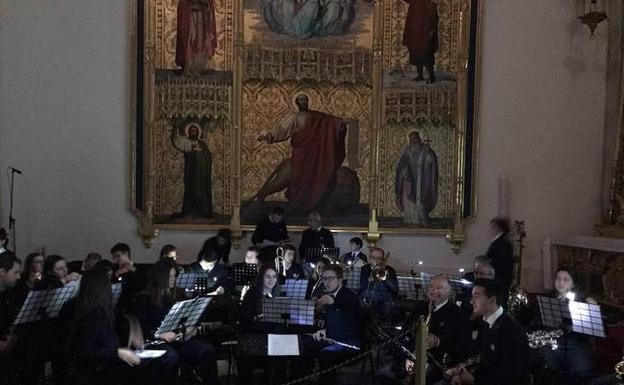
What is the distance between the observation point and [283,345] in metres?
7.11

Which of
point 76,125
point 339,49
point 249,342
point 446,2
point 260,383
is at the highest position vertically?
point 446,2

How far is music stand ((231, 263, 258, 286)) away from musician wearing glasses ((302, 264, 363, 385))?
2.16m

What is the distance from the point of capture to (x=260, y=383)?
27.5ft

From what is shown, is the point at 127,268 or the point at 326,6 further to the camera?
the point at 326,6

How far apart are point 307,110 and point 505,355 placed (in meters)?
8.41

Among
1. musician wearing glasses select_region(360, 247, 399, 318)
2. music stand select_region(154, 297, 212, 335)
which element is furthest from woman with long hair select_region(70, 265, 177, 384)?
musician wearing glasses select_region(360, 247, 399, 318)

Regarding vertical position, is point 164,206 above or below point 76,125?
below

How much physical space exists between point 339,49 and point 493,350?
8552 millimetres

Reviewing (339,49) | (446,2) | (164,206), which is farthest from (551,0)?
(164,206)

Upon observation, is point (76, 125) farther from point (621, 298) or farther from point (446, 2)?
point (621, 298)

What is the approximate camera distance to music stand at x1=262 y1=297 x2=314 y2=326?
750 centimetres

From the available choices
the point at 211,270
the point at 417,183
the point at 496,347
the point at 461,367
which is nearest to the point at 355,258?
the point at 211,270

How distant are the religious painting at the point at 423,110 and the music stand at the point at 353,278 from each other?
3641mm

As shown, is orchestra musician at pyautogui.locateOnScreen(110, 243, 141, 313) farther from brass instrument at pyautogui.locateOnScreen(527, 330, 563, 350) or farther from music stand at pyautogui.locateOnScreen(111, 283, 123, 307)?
brass instrument at pyautogui.locateOnScreen(527, 330, 563, 350)
